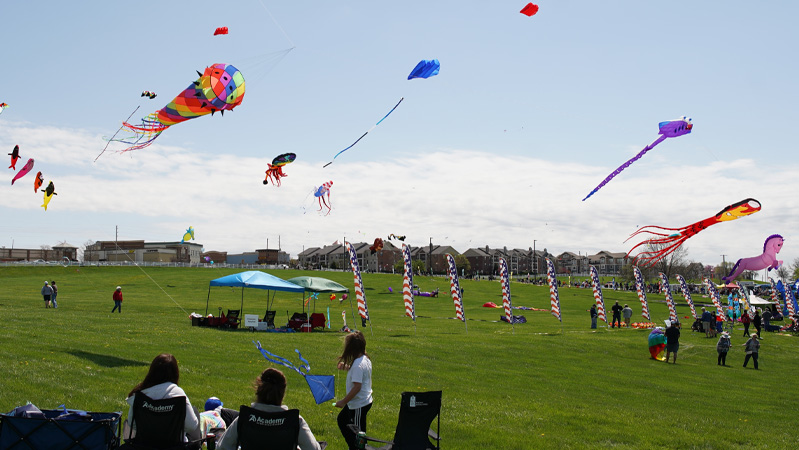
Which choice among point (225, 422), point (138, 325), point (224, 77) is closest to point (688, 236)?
point (224, 77)

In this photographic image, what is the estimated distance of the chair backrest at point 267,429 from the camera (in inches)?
212

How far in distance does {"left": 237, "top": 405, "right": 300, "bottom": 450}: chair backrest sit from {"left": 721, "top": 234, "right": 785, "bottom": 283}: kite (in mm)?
30465

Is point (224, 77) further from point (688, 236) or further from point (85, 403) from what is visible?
point (688, 236)

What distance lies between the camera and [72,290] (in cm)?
5353

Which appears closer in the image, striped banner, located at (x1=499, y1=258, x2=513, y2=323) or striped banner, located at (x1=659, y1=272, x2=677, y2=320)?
striped banner, located at (x1=499, y1=258, x2=513, y2=323)

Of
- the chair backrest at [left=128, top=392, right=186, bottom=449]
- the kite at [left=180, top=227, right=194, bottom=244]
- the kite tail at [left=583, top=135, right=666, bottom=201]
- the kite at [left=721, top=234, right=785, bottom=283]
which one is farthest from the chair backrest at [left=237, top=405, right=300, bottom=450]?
the kite at [left=180, top=227, right=194, bottom=244]

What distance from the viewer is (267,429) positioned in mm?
5395

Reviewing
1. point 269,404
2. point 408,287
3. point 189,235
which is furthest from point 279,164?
point 189,235

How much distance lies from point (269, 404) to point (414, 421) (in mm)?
1758

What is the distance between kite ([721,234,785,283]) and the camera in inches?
1206

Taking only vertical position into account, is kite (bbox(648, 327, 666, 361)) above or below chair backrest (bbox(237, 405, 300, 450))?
below

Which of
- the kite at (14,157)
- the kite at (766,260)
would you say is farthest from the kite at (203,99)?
the kite at (766,260)

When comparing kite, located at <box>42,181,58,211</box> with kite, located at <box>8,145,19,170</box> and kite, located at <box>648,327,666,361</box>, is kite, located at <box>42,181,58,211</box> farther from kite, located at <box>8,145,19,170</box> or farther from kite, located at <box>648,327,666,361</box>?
kite, located at <box>648,327,666,361</box>

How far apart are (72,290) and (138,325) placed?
37049mm
